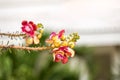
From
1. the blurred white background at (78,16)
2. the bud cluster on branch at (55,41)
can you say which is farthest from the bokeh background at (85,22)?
the bud cluster on branch at (55,41)

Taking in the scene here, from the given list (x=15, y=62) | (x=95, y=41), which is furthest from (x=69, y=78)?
(x=95, y=41)

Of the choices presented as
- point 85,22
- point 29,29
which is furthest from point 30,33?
point 85,22

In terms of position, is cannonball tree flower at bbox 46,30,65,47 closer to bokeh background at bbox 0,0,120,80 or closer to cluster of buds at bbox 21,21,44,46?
cluster of buds at bbox 21,21,44,46

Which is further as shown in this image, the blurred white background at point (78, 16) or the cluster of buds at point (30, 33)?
the blurred white background at point (78, 16)

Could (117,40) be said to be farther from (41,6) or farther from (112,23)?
(41,6)

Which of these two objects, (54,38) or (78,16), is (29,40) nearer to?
(54,38)

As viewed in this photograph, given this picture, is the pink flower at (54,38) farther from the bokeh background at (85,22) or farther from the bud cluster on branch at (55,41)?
the bokeh background at (85,22)
